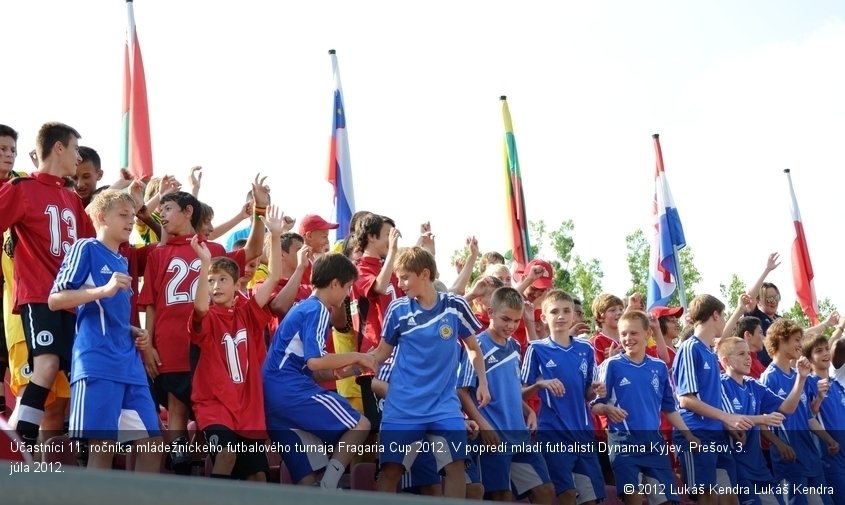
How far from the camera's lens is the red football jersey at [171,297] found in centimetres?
586

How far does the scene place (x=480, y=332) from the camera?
683 centimetres

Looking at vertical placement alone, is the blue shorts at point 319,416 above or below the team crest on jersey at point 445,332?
below

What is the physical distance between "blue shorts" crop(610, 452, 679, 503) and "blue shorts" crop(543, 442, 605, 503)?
203mm

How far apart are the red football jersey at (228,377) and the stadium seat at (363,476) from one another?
2.99 feet

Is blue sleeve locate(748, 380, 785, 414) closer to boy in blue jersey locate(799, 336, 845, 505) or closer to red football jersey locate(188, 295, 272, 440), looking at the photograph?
boy in blue jersey locate(799, 336, 845, 505)

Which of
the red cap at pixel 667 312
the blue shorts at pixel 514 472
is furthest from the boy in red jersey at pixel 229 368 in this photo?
the red cap at pixel 667 312

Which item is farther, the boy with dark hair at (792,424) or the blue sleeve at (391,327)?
the boy with dark hair at (792,424)

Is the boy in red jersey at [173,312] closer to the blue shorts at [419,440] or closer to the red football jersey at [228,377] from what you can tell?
the red football jersey at [228,377]

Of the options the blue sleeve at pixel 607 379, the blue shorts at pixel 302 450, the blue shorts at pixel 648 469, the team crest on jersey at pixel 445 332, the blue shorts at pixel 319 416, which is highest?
the team crest on jersey at pixel 445 332

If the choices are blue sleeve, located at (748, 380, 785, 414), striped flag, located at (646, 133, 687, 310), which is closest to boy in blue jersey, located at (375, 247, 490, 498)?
blue sleeve, located at (748, 380, 785, 414)

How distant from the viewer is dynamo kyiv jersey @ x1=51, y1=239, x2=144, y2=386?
504 centimetres

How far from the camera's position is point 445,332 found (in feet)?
20.1

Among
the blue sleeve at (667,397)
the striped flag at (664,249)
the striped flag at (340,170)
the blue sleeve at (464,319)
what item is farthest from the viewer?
the striped flag at (664,249)

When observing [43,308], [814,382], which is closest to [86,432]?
[43,308]
